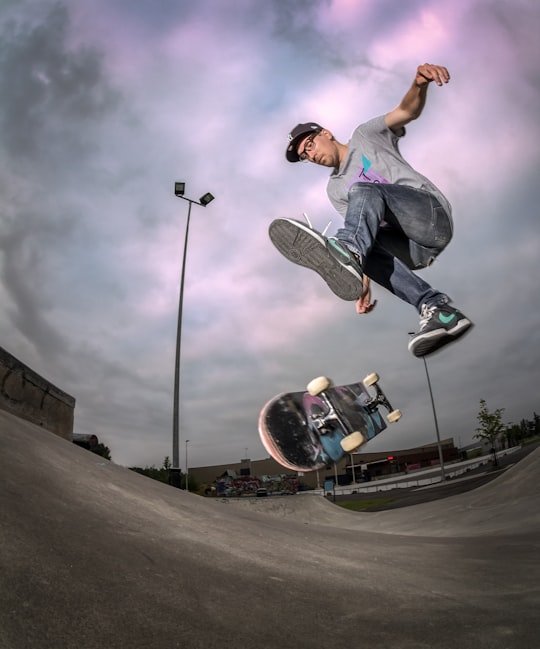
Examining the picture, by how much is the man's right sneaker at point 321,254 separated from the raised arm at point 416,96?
3.47 ft

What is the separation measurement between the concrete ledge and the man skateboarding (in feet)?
18.2

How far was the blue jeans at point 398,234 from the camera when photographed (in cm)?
269

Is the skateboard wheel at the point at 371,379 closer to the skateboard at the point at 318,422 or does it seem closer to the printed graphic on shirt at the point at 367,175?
the skateboard at the point at 318,422

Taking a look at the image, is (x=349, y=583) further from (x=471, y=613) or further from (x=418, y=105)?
(x=418, y=105)

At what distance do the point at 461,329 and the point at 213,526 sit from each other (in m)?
2.47

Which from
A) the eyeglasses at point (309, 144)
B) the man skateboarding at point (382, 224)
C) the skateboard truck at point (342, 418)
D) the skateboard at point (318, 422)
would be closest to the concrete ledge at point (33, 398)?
the skateboard at point (318, 422)

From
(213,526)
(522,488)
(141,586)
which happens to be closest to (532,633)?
(141,586)

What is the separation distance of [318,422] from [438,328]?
104 centimetres

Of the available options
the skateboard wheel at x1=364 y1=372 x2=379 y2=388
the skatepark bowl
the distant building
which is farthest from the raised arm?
the distant building

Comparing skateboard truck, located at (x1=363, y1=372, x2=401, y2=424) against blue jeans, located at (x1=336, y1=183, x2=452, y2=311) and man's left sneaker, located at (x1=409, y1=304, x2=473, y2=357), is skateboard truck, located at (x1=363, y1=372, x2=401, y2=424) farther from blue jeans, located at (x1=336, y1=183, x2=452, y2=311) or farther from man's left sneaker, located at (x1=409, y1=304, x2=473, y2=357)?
blue jeans, located at (x1=336, y1=183, x2=452, y2=311)

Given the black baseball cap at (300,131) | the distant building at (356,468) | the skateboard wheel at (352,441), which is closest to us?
the skateboard wheel at (352,441)

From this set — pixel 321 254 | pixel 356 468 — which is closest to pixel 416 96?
pixel 321 254

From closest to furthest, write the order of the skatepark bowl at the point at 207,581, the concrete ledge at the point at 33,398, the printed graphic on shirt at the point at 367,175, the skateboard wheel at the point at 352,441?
the skatepark bowl at the point at 207,581 → the skateboard wheel at the point at 352,441 → the printed graphic on shirt at the point at 367,175 → the concrete ledge at the point at 33,398

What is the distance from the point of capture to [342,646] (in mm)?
1545
